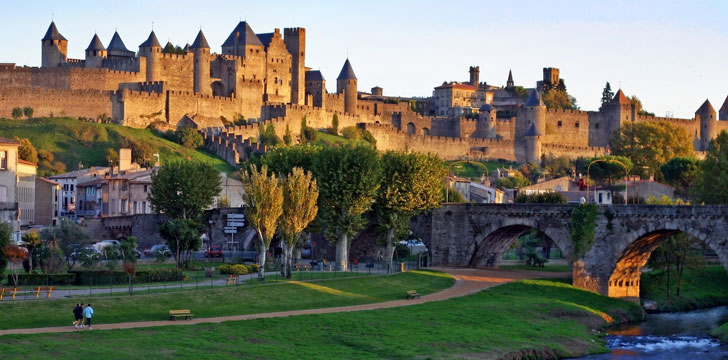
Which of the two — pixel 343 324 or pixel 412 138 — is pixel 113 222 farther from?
pixel 412 138

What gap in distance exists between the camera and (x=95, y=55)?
133500 millimetres

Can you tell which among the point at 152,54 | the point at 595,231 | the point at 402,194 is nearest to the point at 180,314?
the point at 595,231

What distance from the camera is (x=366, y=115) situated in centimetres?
15325

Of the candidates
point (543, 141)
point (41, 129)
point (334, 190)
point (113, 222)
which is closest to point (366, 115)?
point (543, 141)

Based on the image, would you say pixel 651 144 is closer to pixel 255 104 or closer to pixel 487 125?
pixel 487 125

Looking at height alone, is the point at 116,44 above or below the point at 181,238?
above

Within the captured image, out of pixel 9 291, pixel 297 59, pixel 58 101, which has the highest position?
pixel 297 59

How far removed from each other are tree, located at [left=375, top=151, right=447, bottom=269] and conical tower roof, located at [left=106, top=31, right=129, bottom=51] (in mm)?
72202

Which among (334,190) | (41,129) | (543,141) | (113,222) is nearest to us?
(334,190)

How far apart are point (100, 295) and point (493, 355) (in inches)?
610

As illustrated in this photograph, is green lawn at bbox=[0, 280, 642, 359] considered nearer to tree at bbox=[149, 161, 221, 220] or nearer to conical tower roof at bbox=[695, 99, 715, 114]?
tree at bbox=[149, 161, 221, 220]

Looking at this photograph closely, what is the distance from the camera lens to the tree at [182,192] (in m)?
77.8

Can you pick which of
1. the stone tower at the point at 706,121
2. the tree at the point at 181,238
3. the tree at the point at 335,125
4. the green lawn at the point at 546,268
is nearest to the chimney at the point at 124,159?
the tree at the point at 181,238

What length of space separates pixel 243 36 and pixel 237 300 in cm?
9276
